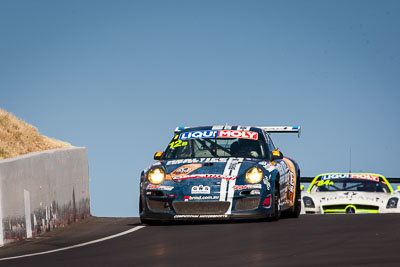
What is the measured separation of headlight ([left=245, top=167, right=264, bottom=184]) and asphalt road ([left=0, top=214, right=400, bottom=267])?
587 mm

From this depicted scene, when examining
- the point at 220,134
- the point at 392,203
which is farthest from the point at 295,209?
the point at 392,203

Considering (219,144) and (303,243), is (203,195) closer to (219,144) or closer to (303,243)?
(219,144)

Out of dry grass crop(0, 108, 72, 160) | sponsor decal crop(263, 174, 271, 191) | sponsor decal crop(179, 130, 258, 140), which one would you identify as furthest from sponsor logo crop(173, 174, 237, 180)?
dry grass crop(0, 108, 72, 160)

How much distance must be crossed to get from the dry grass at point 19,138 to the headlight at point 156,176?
19.4 meters

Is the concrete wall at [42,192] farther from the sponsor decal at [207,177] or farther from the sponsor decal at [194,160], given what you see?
the sponsor decal at [207,177]

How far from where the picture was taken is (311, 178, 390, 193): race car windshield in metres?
19.7

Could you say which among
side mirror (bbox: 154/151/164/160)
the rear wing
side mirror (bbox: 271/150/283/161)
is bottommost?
side mirror (bbox: 271/150/283/161)

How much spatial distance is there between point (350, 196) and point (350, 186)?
3.92ft

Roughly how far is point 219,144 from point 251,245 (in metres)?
4.08

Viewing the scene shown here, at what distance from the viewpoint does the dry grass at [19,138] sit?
33.2m

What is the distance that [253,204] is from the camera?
12625 millimetres

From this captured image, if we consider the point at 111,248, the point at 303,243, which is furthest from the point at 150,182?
the point at 303,243

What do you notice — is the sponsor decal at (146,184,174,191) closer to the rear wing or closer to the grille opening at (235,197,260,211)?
the grille opening at (235,197,260,211)

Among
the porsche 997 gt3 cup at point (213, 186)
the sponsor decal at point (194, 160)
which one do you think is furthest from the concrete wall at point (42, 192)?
the sponsor decal at point (194, 160)
